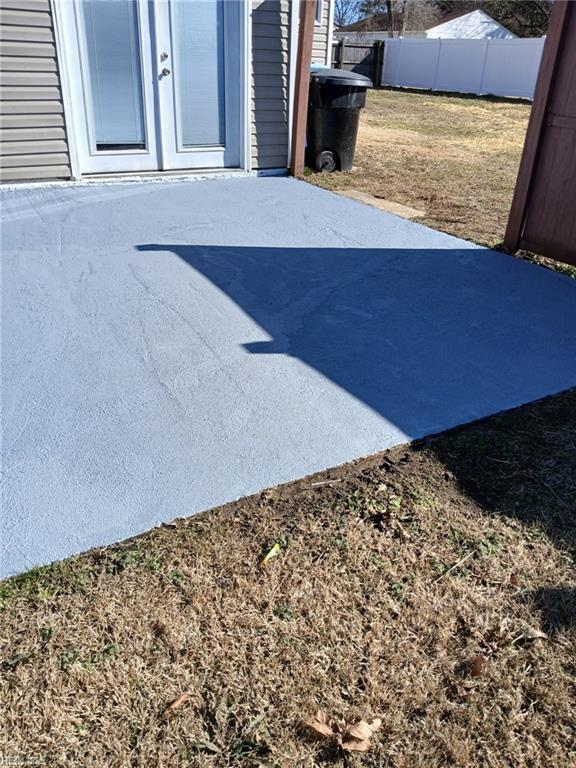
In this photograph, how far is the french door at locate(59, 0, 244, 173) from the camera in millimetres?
6367

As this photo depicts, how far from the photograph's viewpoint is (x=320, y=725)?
5.28ft

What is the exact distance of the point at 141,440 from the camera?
2705 mm

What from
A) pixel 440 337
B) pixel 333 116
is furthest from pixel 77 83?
pixel 440 337

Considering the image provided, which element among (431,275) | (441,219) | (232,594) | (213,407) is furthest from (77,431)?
(441,219)

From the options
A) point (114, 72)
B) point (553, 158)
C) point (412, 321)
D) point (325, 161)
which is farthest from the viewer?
point (325, 161)

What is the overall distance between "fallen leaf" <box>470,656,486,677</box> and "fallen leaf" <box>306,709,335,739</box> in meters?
0.43

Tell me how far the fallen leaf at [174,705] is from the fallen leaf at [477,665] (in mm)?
768

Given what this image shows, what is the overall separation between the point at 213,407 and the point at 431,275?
8.03 feet

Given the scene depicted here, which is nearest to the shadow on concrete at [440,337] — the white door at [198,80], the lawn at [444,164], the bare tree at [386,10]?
the lawn at [444,164]

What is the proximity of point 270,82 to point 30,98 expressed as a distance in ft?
8.62

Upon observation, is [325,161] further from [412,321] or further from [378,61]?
[378,61]

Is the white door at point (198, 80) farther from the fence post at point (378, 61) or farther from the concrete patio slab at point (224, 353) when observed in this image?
the fence post at point (378, 61)

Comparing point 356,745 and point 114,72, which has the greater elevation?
point 114,72

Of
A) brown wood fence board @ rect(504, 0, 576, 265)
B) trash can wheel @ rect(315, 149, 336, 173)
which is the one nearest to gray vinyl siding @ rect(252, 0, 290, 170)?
trash can wheel @ rect(315, 149, 336, 173)
